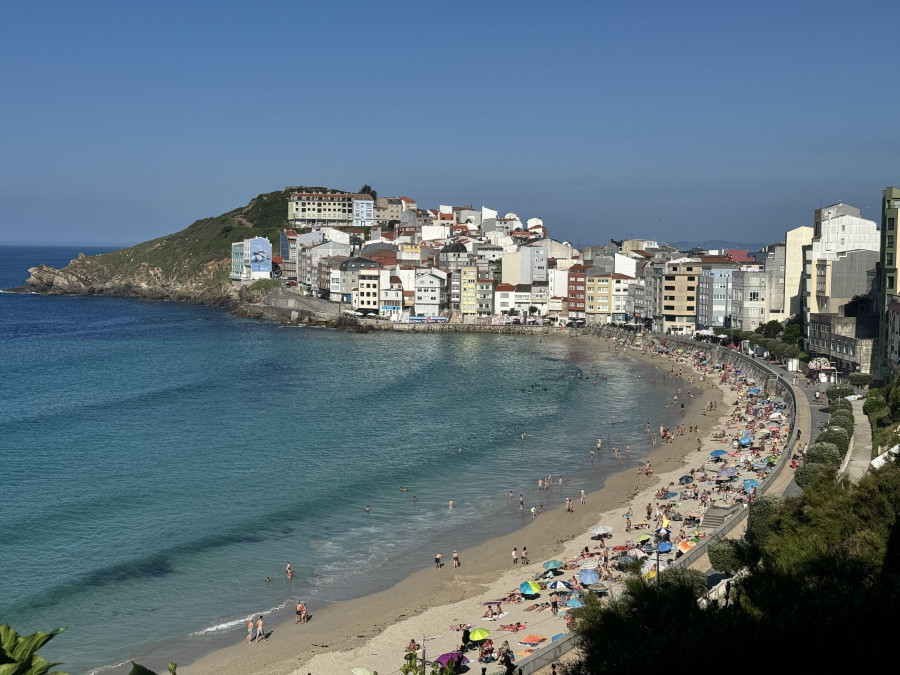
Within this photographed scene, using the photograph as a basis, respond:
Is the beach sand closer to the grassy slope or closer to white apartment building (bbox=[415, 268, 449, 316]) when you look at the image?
white apartment building (bbox=[415, 268, 449, 316])

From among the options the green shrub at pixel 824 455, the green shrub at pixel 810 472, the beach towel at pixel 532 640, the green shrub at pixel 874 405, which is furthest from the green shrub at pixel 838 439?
the beach towel at pixel 532 640

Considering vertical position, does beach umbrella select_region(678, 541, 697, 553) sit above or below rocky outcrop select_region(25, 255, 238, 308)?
below

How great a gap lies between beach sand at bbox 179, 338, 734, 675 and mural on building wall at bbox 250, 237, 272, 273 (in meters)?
82.6

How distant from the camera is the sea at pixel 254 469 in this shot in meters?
19.8

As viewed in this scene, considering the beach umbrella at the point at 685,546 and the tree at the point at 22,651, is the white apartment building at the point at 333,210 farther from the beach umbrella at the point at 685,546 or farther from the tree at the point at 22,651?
the tree at the point at 22,651

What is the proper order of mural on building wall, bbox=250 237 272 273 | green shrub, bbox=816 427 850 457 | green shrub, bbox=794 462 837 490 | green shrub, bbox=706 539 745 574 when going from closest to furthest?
green shrub, bbox=706 539 745 574, green shrub, bbox=794 462 837 490, green shrub, bbox=816 427 850 457, mural on building wall, bbox=250 237 272 273

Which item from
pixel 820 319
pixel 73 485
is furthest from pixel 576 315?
pixel 73 485

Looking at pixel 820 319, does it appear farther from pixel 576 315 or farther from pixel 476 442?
pixel 576 315

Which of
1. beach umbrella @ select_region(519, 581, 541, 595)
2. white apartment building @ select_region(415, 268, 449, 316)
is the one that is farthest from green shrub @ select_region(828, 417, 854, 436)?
white apartment building @ select_region(415, 268, 449, 316)

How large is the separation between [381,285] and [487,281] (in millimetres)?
10330

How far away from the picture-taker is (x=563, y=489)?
94.0 ft

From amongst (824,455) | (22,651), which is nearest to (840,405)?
(824,455)

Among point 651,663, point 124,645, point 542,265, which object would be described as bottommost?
point 124,645

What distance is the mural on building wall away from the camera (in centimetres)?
10344
